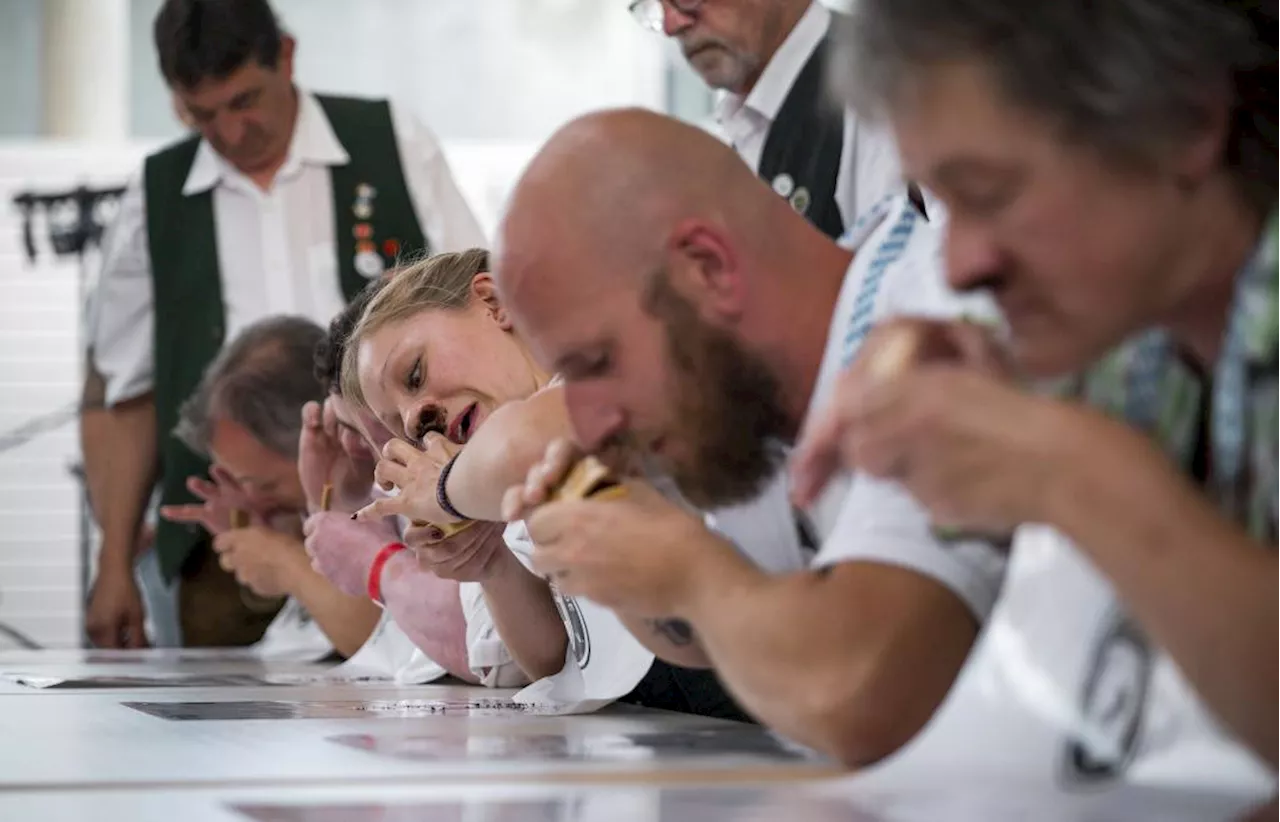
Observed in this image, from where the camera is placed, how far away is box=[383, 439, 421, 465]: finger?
2.08m

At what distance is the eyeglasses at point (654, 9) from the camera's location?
3080 millimetres

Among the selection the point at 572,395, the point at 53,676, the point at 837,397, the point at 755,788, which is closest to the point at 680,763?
the point at 755,788

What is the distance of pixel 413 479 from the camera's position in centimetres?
204

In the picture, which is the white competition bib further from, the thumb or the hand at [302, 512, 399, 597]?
the hand at [302, 512, 399, 597]

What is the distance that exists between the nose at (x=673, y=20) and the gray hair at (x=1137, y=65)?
2066 mm

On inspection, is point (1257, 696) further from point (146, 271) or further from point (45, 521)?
point (45, 521)

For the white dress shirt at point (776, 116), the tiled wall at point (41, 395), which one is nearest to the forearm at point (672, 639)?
the white dress shirt at point (776, 116)

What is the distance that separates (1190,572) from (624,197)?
673 millimetres

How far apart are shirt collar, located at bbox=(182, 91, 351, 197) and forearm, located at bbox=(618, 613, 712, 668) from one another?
109 inches

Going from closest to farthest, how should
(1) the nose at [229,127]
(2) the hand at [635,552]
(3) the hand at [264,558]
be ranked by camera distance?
1. (2) the hand at [635,552]
2. (3) the hand at [264,558]
3. (1) the nose at [229,127]

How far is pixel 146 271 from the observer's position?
4.25 m

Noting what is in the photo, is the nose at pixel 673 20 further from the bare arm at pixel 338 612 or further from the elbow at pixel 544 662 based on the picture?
the elbow at pixel 544 662

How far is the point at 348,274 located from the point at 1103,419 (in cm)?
331

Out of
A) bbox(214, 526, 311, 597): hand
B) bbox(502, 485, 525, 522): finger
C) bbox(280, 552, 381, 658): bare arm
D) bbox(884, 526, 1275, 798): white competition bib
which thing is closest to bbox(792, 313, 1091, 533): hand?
bbox(884, 526, 1275, 798): white competition bib
